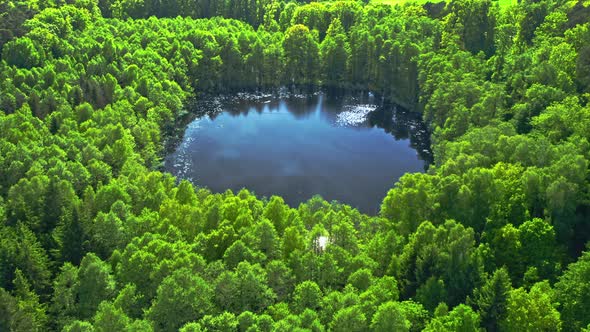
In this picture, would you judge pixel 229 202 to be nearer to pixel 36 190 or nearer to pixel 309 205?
pixel 309 205

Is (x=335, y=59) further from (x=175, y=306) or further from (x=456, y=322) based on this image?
(x=456, y=322)

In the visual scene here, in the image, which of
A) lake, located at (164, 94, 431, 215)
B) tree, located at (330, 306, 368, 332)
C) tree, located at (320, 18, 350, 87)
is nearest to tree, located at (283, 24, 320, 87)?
tree, located at (320, 18, 350, 87)

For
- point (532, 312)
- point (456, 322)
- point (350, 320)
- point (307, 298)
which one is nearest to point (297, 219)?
point (307, 298)

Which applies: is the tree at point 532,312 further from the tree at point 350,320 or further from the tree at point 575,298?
the tree at point 350,320

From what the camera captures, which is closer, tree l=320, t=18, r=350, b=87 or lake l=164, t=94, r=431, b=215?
lake l=164, t=94, r=431, b=215

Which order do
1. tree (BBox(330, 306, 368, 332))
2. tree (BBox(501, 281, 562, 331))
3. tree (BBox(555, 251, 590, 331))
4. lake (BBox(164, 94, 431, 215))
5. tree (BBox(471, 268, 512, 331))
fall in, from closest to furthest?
tree (BBox(330, 306, 368, 332)) → tree (BBox(501, 281, 562, 331)) → tree (BBox(555, 251, 590, 331)) → tree (BBox(471, 268, 512, 331)) → lake (BBox(164, 94, 431, 215))

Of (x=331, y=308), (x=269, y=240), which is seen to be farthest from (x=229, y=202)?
(x=331, y=308)

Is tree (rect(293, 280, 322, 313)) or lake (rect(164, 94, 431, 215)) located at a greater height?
tree (rect(293, 280, 322, 313))

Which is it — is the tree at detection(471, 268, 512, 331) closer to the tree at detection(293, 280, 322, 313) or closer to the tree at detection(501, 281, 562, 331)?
the tree at detection(501, 281, 562, 331)
